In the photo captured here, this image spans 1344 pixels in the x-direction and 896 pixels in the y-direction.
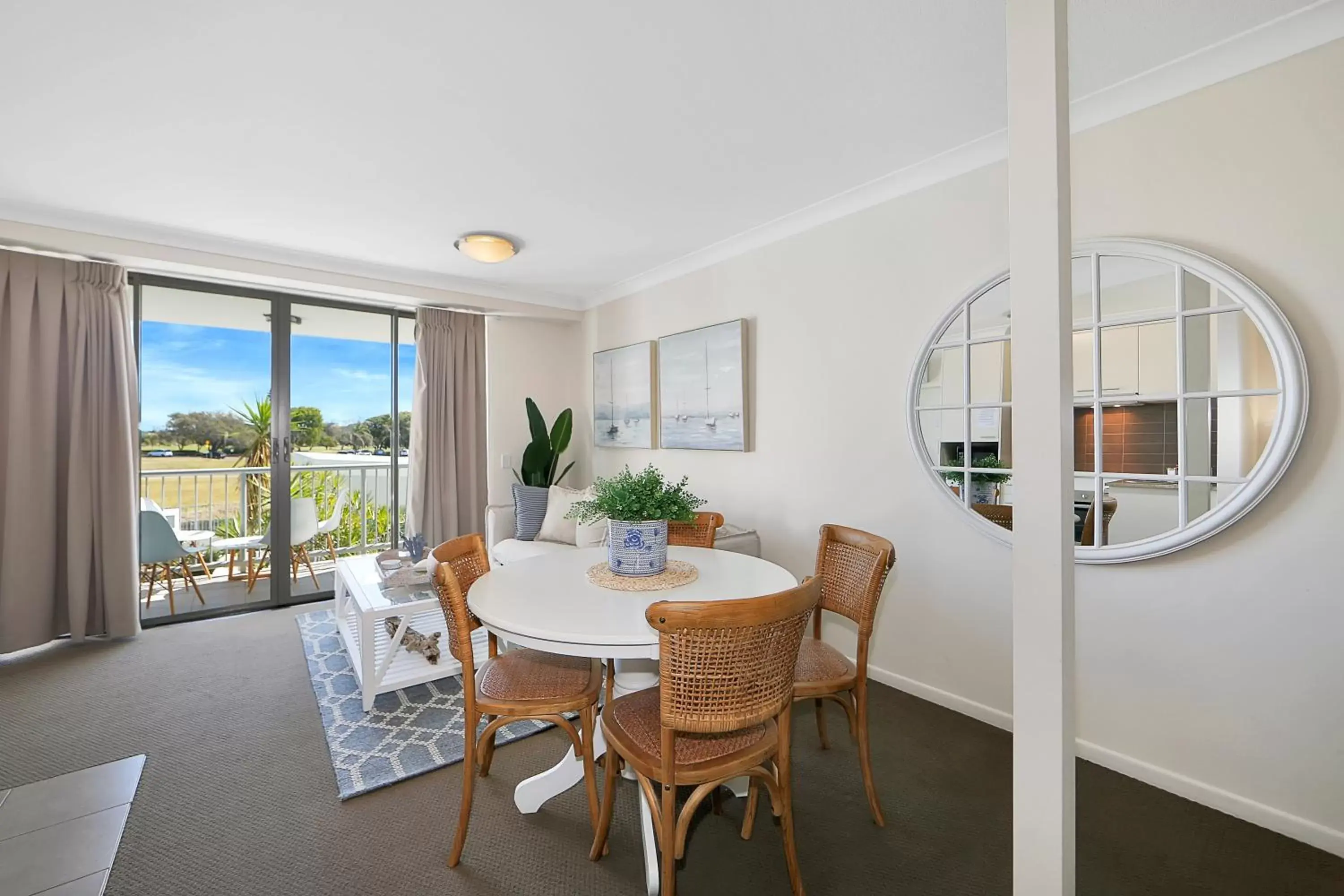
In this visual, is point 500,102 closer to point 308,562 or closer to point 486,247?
point 486,247

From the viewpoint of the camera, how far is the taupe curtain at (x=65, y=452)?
319 centimetres

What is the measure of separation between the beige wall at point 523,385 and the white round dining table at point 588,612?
111 inches

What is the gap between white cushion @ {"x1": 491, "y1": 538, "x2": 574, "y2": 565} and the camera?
385 centimetres

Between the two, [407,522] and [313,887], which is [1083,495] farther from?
[407,522]

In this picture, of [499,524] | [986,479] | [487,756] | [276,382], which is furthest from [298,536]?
[986,479]

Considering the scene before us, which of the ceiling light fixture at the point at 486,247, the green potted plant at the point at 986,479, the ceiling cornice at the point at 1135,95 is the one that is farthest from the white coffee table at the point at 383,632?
the ceiling cornice at the point at 1135,95

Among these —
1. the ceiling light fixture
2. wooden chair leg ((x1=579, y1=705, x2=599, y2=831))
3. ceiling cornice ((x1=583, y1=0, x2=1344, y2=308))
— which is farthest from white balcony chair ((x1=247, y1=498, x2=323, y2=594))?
ceiling cornice ((x1=583, y1=0, x2=1344, y2=308))

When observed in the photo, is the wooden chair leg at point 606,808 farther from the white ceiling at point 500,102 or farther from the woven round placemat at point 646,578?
the white ceiling at point 500,102

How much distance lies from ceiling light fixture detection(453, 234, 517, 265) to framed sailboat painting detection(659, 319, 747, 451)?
3.98ft

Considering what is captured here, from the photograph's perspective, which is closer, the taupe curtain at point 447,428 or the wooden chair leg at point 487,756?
the wooden chair leg at point 487,756

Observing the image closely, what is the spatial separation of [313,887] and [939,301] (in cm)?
307

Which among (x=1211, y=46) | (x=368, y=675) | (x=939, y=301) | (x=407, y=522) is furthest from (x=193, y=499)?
(x=1211, y=46)

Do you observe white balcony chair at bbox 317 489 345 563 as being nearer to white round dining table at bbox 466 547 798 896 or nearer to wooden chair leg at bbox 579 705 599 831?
white round dining table at bbox 466 547 798 896

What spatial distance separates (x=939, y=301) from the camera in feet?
8.46
